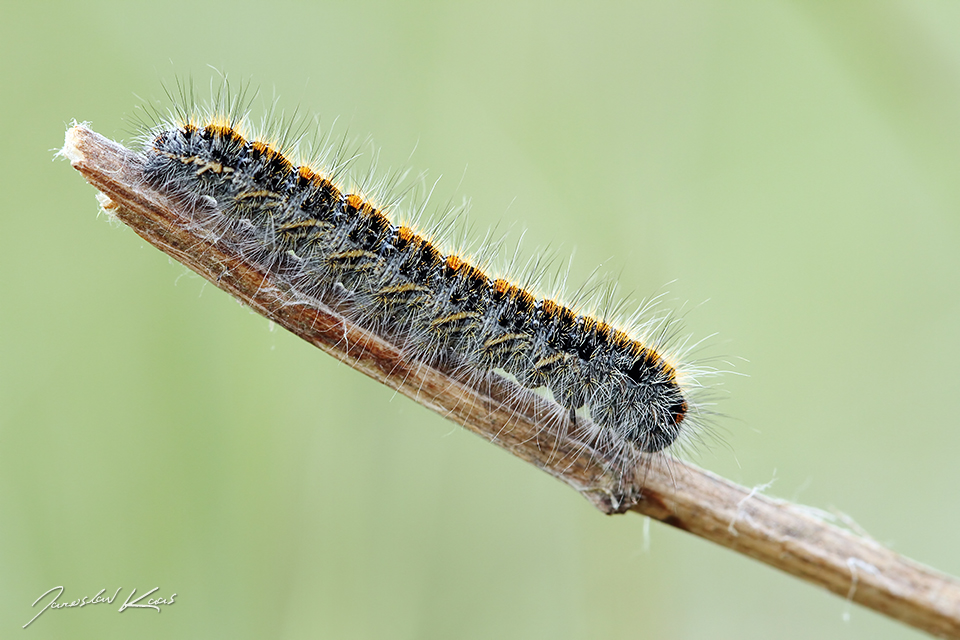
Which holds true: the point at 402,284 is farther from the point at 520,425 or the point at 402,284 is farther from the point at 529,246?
the point at 529,246

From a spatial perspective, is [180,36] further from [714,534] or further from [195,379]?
[714,534]

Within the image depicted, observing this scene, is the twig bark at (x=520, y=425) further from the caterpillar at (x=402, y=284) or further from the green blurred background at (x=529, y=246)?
the green blurred background at (x=529, y=246)

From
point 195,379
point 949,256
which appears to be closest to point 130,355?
point 195,379

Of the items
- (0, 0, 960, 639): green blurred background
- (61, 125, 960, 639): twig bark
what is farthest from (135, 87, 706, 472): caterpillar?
(0, 0, 960, 639): green blurred background
